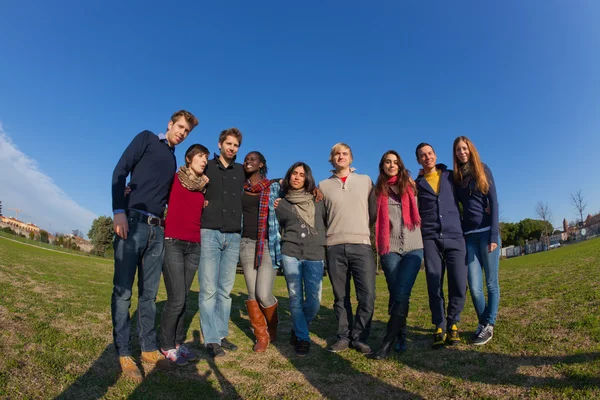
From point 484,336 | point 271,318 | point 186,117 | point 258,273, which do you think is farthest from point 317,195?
point 484,336

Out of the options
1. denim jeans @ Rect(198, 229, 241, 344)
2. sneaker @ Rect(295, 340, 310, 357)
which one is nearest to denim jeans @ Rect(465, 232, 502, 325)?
sneaker @ Rect(295, 340, 310, 357)

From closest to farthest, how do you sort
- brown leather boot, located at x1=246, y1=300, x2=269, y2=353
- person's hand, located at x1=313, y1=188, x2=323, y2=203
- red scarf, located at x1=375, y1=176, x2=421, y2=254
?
red scarf, located at x1=375, y1=176, x2=421, y2=254 < brown leather boot, located at x1=246, y1=300, x2=269, y2=353 < person's hand, located at x1=313, y1=188, x2=323, y2=203

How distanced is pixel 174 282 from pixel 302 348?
189cm

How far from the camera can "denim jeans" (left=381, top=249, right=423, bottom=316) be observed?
4434mm

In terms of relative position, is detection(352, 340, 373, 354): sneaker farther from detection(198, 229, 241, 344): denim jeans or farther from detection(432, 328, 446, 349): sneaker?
Result: detection(198, 229, 241, 344): denim jeans

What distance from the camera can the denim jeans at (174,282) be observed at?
4051mm

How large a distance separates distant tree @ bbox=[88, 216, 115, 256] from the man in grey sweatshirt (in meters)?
67.9

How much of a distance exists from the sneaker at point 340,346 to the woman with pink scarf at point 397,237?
1.91 ft

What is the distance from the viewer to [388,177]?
4.80 m

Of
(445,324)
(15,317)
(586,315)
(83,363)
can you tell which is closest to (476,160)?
(445,324)

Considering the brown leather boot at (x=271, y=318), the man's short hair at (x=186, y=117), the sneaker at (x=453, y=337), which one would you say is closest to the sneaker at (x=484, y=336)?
the sneaker at (x=453, y=337)

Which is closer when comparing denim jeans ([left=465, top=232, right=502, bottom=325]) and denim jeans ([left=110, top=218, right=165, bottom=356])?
denim jeans ([left=110, top=218, right=165, bottom=356])

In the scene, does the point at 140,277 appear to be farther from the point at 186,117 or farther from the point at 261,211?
the point at 186,117

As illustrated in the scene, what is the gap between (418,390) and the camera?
126 inches
